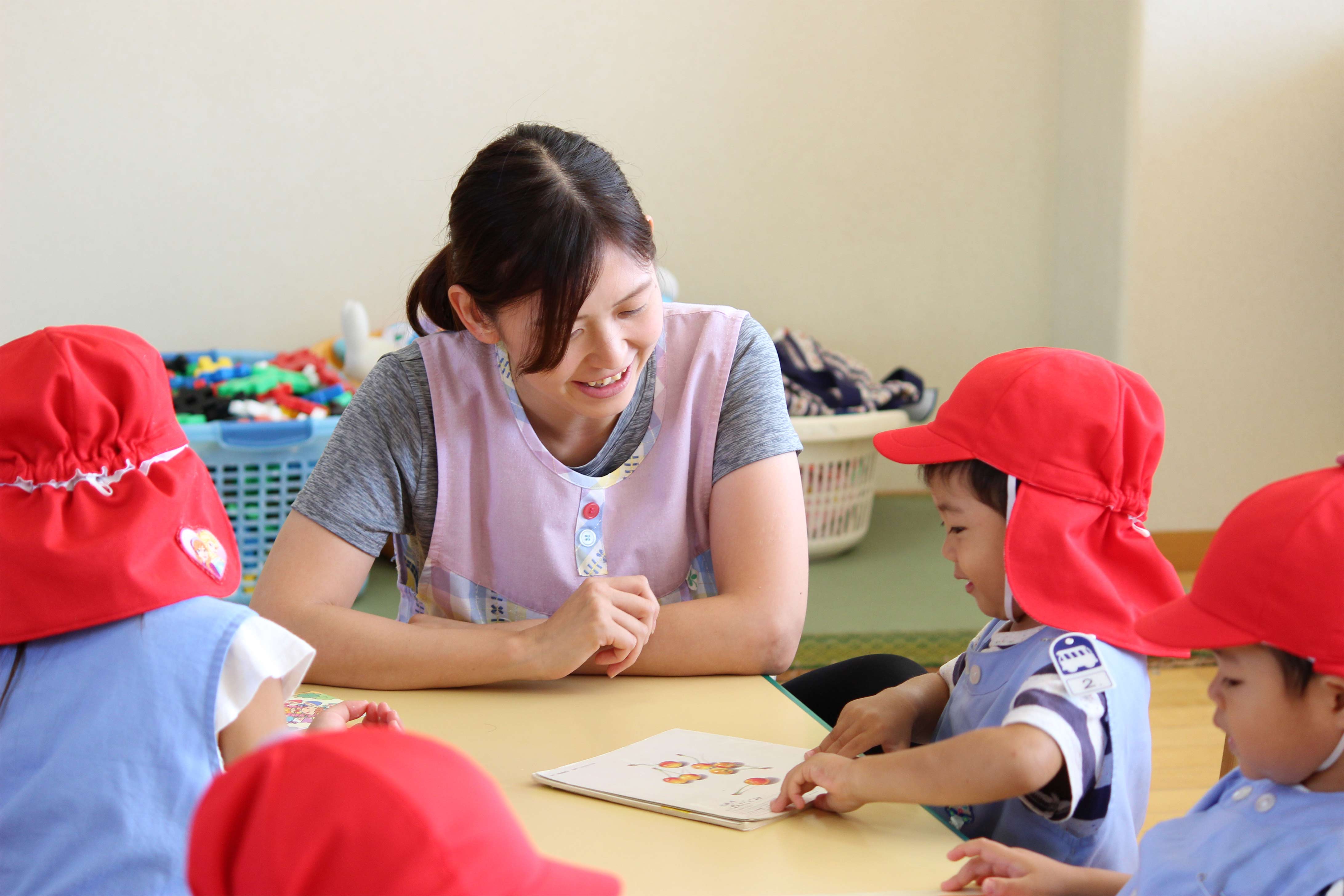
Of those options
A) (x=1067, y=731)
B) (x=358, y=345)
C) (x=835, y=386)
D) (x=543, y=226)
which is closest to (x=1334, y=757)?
(x=1067, y=731)

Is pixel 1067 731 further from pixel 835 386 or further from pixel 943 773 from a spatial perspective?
pixel 835 386

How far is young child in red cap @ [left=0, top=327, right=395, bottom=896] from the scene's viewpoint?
708mm

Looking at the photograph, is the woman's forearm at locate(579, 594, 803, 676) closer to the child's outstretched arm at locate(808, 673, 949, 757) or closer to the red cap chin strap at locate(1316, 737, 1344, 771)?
the child's outstretched arm at locate(808, 673, 949, 757)

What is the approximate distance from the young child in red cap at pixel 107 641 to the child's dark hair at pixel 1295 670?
65 cm

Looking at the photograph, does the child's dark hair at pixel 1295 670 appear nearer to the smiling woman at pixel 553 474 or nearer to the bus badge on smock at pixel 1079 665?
the bus badge on smock at pixel 1079 665

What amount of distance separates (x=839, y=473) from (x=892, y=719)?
1.85 m

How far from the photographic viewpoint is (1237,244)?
9.92 feet

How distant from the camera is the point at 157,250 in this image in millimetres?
3201

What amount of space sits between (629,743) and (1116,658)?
421 mm

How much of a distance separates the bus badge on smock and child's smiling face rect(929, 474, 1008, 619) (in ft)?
0.36

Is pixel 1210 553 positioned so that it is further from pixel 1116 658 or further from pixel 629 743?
pixel 629 743

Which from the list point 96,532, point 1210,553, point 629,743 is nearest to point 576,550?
point 629,743

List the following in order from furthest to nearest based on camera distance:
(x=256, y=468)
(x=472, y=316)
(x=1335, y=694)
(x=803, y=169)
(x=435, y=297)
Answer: (x=803, y=169), (x=256, y=468), (x=435, y=297), (x=472, y=316), (x=1335, y=694)

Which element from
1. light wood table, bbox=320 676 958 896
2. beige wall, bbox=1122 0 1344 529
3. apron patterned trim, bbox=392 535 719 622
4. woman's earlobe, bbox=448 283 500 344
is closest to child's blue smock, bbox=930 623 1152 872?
light wood table, bbox=320 676 958 896
